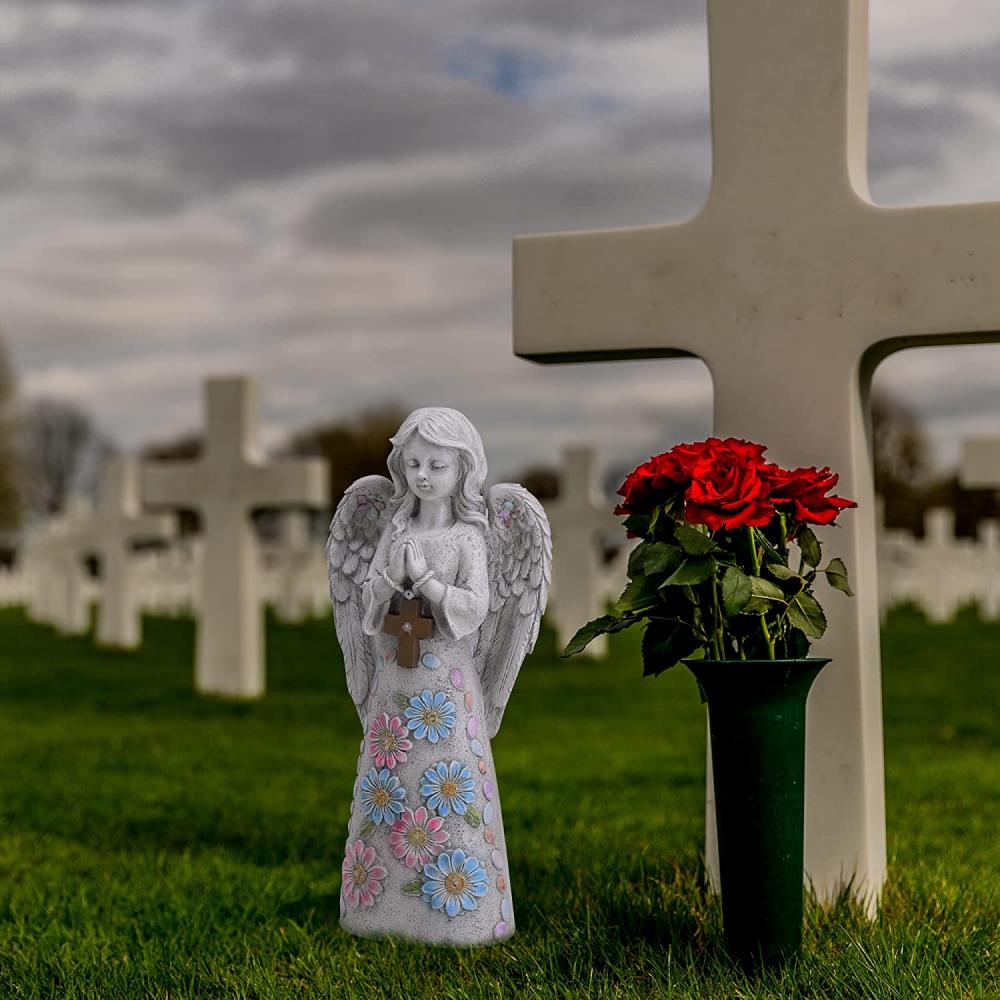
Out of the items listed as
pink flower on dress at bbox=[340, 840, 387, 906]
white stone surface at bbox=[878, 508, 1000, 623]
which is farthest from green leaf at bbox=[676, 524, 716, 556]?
white stone surface at bbox=[878, 508, 1000, 623]

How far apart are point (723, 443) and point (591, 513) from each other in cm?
1010

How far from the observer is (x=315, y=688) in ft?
38.9

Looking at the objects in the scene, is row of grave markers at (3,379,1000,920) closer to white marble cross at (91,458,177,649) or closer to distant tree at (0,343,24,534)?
white marble cross at (91,458,177,649)

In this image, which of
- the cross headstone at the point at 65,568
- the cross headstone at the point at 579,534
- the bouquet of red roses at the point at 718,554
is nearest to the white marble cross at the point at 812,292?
the bouquet of red roses at the point at 718,554

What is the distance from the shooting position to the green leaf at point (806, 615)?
151 inches

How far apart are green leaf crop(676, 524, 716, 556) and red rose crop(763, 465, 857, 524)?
234 mm

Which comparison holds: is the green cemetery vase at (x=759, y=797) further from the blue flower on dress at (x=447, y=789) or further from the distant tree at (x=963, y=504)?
the distant tree at (x=963, y=504)

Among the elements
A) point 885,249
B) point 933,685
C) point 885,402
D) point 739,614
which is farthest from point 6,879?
point 885,402

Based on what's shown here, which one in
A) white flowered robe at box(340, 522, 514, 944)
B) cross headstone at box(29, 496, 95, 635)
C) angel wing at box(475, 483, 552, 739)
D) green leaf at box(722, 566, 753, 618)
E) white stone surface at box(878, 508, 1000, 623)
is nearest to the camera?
green leaf at box(722, 566, 753, 618)

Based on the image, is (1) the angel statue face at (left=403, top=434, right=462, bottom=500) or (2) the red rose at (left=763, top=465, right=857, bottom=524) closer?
(2) the red rose at (left=763, top=465, right=857, bottom=524)

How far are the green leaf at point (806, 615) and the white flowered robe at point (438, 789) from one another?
39.0 inches

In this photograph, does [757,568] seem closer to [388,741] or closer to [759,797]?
[759,797]

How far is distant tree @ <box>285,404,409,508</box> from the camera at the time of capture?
37312mm

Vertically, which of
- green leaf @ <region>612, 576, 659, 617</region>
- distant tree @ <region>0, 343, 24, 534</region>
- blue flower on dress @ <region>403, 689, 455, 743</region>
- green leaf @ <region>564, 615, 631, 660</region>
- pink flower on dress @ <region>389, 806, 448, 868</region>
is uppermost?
distant tree @ <region>0, 343, 24, 534</region>
